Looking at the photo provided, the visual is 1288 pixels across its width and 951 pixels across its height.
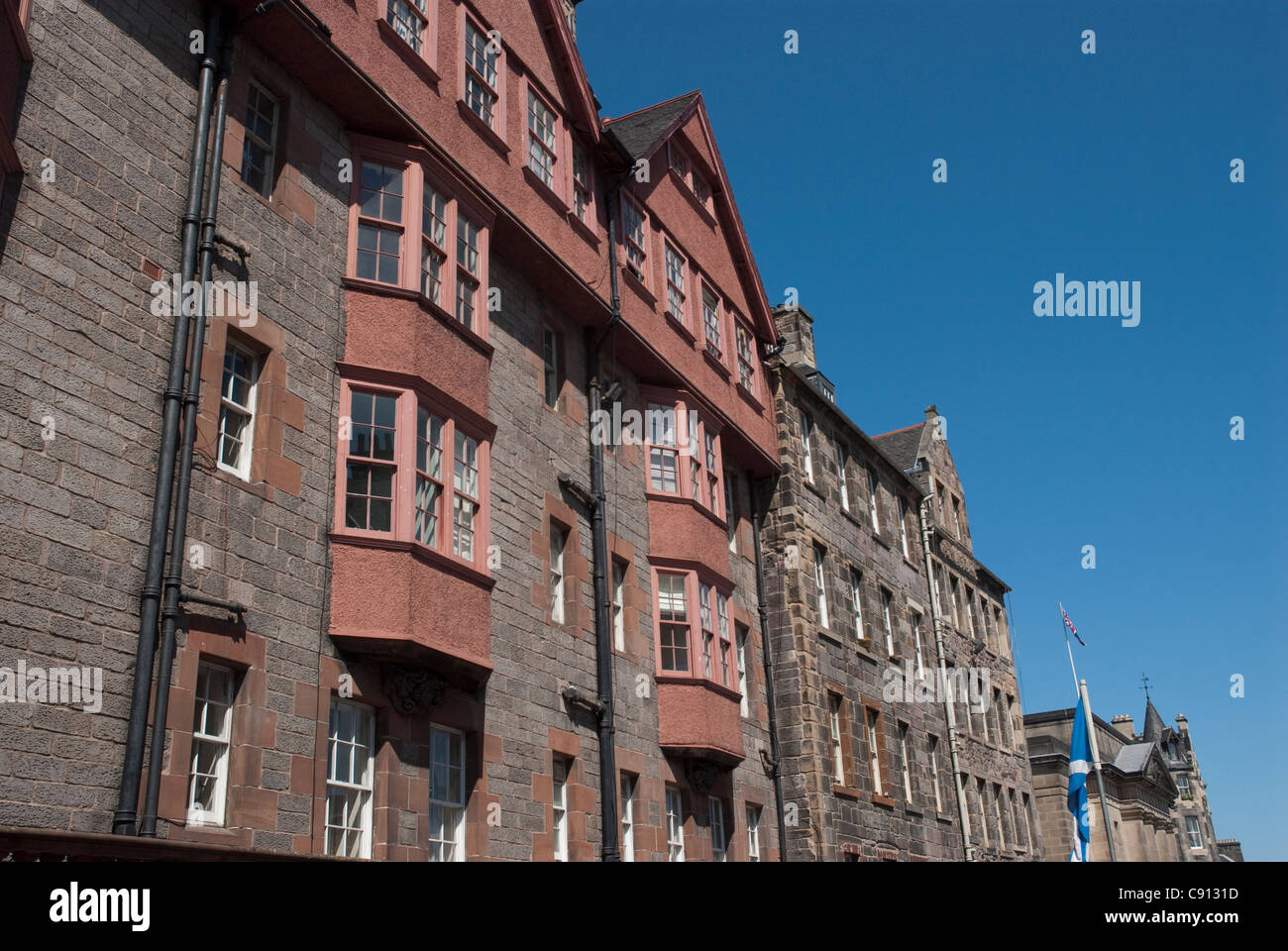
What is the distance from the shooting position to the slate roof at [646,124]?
25000 mm

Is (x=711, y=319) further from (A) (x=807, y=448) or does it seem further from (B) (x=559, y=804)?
(B) (x=559, y=804)

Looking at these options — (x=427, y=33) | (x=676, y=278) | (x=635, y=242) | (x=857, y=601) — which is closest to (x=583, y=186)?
(x=635, y=242)

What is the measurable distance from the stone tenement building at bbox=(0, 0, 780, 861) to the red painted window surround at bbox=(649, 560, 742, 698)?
78 millimetres

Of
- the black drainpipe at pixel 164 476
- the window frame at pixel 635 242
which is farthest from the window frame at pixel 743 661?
the black drainpipe at pixel 164 476

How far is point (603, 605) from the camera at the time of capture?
18.8 m

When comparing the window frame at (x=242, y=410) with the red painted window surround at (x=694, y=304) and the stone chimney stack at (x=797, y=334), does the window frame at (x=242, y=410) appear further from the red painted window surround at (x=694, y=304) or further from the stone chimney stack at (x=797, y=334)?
the stone chimney stack at (x=797, y=334)

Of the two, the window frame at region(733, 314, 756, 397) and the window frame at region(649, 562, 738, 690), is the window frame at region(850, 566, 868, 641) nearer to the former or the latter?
the window frame at region(733, 314, 756, 397)

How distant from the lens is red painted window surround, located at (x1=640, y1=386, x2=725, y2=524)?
22344 mm

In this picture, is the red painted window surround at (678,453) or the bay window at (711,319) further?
the bay window at (711,319)

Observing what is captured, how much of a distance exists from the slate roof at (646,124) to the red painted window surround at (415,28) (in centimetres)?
753

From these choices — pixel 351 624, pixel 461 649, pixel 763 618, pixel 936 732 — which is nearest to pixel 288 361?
pixel 351 624

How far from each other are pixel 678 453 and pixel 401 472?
30.5 ft
